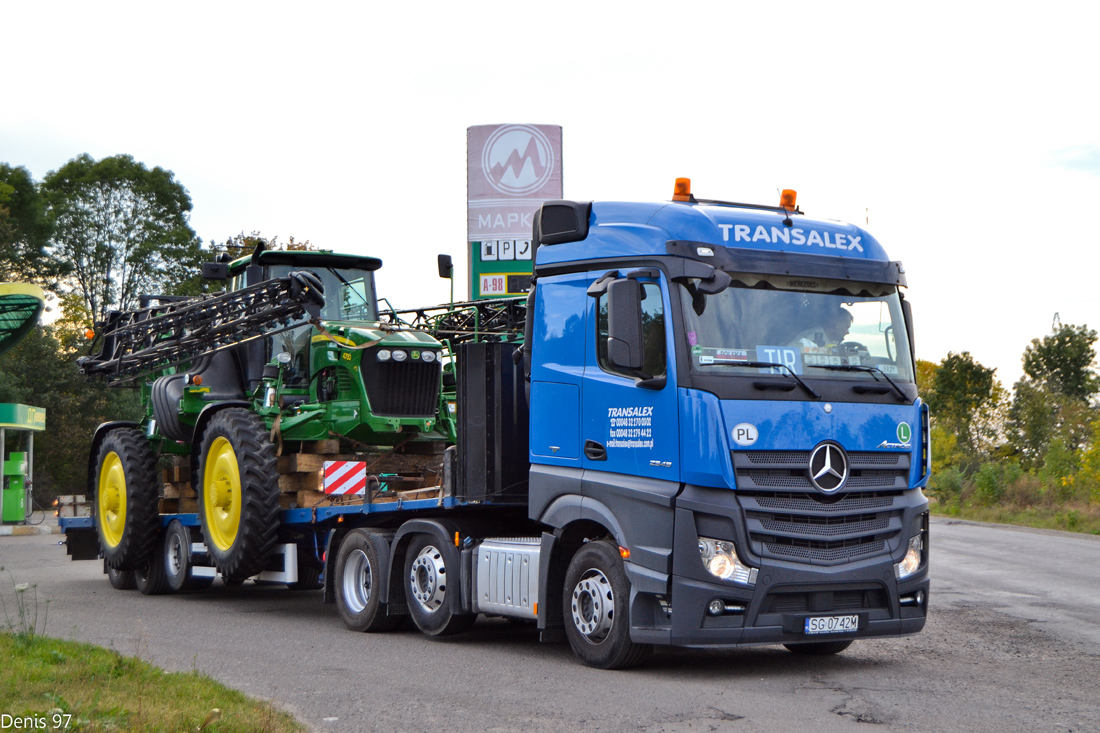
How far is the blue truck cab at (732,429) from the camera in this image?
8906mm

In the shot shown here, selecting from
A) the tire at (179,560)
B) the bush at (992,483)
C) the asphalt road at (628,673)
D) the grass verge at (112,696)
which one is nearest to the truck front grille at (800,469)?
the asphalt road at (628,673)

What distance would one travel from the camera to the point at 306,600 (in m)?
15.9

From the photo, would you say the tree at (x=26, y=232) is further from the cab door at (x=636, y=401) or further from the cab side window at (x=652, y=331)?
the cab side window at (x=652, y=331)

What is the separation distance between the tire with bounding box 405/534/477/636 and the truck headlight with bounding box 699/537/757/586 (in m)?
2.84

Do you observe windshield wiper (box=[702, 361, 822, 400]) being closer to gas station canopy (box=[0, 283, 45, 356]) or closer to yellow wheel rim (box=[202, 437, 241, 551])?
yellow wheel rim (box=[202, 437, 241, 551])

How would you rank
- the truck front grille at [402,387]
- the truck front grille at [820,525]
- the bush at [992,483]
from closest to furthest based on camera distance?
the truck front grille at [820,525], the truck front grille at [402,387], the bush at [992,483]

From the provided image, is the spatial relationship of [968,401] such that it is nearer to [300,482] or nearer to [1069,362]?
[1069,362]

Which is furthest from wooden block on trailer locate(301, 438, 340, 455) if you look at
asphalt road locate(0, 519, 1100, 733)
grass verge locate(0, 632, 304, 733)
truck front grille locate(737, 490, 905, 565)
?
truck front grille locate(737, 490, 905, 565)

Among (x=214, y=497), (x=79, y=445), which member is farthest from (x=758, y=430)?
(x=79, y=445)

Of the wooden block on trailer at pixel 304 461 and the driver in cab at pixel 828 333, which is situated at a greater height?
the driver in cab at pixel 828 333

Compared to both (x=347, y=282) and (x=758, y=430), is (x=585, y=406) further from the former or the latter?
(x=347, y=282)

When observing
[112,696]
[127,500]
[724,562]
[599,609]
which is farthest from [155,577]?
[724,562]

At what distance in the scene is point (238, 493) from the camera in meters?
13.6

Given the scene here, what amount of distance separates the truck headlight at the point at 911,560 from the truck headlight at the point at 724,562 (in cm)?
138
